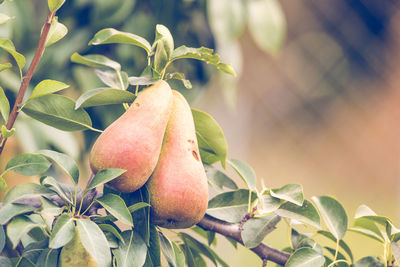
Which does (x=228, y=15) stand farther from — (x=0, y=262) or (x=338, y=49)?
(x=338, y=49)

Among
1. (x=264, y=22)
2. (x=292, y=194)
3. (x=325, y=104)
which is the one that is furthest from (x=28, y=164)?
(x=325, y=104)

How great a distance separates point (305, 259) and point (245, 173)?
11 cm

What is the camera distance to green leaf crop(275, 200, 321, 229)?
542mm

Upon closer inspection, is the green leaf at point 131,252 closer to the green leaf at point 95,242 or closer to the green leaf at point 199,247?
the green leaf at point 95,242

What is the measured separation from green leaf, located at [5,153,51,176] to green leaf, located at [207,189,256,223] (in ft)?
0.55

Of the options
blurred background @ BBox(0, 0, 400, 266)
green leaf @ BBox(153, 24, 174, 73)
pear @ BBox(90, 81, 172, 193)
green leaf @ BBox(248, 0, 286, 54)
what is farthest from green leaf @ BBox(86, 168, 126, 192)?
blurred background @ BBox(0, 0, 400, 266)

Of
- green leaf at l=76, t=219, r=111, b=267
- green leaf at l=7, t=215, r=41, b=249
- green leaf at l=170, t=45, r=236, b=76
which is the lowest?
green leaf at l=7, t=215, r=41, b=249

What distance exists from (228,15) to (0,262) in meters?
0.85

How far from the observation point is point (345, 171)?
245 cm

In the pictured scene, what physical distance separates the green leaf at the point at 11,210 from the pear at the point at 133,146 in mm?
65

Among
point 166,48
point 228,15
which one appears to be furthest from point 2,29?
point 166,48

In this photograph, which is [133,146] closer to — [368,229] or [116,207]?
[116,207]

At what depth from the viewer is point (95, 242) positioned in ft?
1.44

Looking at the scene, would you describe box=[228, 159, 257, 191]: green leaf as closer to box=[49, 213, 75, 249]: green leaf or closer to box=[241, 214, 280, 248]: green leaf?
box=[241, 214, 280, 248]: green leaf
